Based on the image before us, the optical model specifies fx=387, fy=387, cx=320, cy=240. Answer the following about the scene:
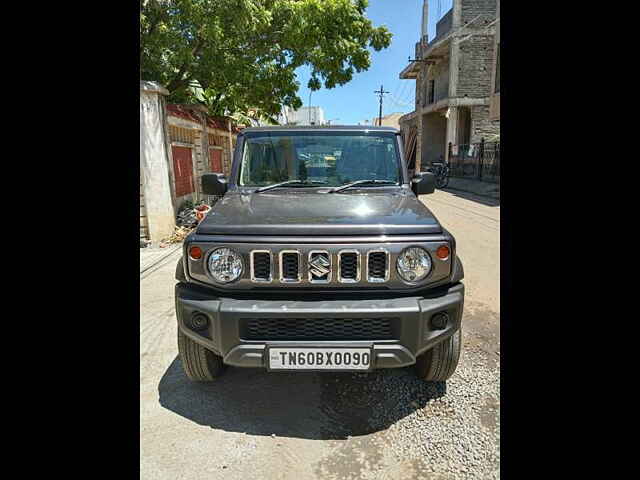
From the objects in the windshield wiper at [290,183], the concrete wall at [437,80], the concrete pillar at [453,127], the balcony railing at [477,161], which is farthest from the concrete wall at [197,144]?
the concrete wall at [437,80]

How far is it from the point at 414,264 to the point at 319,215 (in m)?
0.64

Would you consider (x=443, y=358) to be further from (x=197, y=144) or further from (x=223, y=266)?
(x=197, y=144)

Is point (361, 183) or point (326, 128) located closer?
point (361, 183)

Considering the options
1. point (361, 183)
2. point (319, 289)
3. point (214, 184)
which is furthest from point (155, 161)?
point (319, 289)

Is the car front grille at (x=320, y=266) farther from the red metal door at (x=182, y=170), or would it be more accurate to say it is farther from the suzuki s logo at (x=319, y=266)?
the red metal door at (x=182, y=170)

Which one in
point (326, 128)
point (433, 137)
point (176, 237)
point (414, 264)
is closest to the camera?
point (414, 264)

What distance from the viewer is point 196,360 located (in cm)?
257

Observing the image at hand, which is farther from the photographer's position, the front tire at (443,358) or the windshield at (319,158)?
the windshield at (319,158)

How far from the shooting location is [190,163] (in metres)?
9.11

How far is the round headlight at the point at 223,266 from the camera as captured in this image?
87.6 inches

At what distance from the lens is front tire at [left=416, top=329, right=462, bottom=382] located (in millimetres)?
2518

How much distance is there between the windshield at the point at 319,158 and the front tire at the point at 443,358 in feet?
4.40
